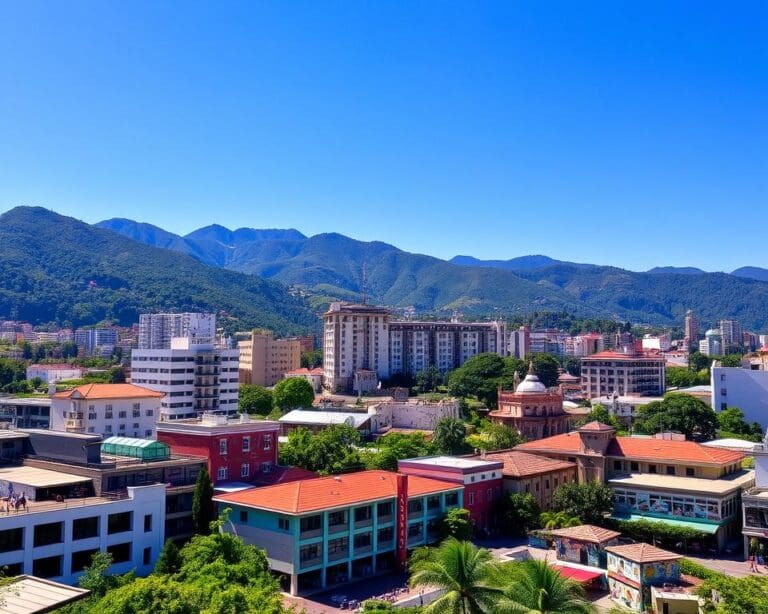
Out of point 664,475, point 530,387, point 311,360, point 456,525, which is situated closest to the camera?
point 456,525

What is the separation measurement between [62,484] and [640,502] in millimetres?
33322

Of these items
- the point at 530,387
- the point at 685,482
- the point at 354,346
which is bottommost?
the point at 685,482

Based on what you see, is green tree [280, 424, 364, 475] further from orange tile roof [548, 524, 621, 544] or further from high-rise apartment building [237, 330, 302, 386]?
high-rise apartment building [237, 330, 302, 386]

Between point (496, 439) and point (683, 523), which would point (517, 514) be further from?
point (496, 439)

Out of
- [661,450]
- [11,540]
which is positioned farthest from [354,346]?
[11,540]

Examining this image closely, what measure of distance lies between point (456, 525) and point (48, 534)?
66.9 ft

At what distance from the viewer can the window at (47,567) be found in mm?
30062

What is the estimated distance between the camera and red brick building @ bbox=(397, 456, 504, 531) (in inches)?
1702

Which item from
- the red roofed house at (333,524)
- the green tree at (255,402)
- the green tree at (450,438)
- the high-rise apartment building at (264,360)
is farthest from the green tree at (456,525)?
the high-rise apartment building at (264,360)

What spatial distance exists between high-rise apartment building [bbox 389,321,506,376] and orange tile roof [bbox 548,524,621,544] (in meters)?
82.0

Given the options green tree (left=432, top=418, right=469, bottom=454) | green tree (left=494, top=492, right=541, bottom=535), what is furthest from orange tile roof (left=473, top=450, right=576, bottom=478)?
green tree (left=432, top=418, right=469, bottom=454)

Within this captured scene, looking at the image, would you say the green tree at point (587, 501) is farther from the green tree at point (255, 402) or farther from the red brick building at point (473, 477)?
the green tree at point (255, 402)

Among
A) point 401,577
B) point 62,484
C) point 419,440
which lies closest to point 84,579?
point 62,484

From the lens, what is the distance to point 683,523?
140 feet
